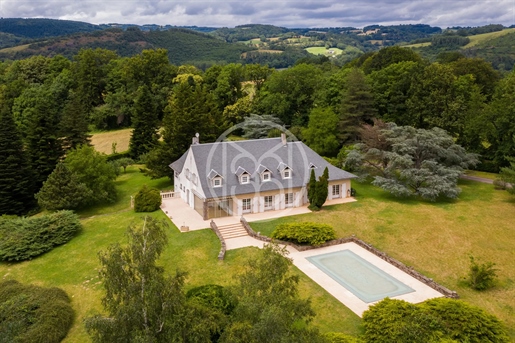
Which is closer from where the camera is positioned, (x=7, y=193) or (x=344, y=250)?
(x=344, y=250)

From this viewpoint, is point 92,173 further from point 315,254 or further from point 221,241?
point 315,254

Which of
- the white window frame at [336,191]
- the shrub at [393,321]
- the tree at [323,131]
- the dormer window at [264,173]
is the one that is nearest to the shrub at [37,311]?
the shrub at [393,321]

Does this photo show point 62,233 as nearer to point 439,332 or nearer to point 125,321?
point 125,321

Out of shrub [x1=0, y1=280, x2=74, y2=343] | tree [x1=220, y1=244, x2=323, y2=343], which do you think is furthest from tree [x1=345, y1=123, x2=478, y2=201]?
shrub [x1=0, y1=280, x2=74, y2=343]

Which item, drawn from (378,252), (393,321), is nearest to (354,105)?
(378,252)

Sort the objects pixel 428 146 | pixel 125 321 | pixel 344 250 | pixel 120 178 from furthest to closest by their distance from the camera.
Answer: pixel 120 178 < pixel 428 146 < pixel 344 250 < pixel 125 321

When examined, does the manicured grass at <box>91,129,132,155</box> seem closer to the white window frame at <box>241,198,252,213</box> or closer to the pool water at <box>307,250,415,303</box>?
the white window frame at <box>241,198,252,213</box>

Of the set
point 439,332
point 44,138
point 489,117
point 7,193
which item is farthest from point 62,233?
point 489,117
